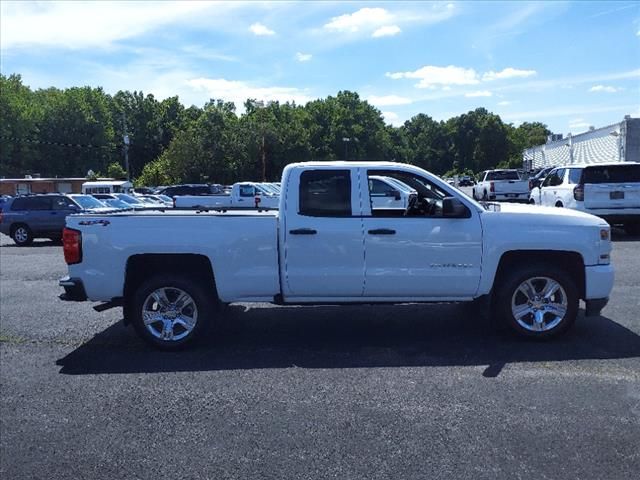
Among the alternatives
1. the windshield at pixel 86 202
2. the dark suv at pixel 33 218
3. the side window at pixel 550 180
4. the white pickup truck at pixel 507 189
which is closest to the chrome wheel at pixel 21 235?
the dark suv at pixel 33 218

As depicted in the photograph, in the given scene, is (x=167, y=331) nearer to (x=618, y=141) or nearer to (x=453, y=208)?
(x=453, y=208)

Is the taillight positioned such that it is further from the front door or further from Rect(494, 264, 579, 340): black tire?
Rect(494, 264, 579, 340): black tire

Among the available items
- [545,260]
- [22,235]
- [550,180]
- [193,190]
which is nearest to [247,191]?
[193,190]

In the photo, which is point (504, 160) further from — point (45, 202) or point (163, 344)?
point (163, 344)

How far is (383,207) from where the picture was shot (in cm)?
699

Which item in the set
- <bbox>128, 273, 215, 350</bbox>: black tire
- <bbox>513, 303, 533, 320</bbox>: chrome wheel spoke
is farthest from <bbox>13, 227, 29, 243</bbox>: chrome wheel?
<bbox>513, 303, 533, 320</bbox>: chrome wheel spoke

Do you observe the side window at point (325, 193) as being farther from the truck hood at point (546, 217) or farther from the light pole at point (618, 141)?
the light pole at point (618, 141)

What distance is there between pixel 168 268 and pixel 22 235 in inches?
615

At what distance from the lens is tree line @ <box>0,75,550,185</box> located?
62.6 m

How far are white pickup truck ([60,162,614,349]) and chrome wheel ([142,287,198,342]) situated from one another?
0.01m

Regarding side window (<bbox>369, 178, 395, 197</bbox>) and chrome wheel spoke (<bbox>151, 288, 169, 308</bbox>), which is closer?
chrome wheel spoke (<bbox>151, 288, 169, 308</bbox>)

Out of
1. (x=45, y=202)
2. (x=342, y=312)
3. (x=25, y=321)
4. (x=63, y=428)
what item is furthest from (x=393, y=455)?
(x=45, y=202)

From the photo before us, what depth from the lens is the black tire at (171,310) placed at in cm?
629

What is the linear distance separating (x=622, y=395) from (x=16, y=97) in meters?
100.0
